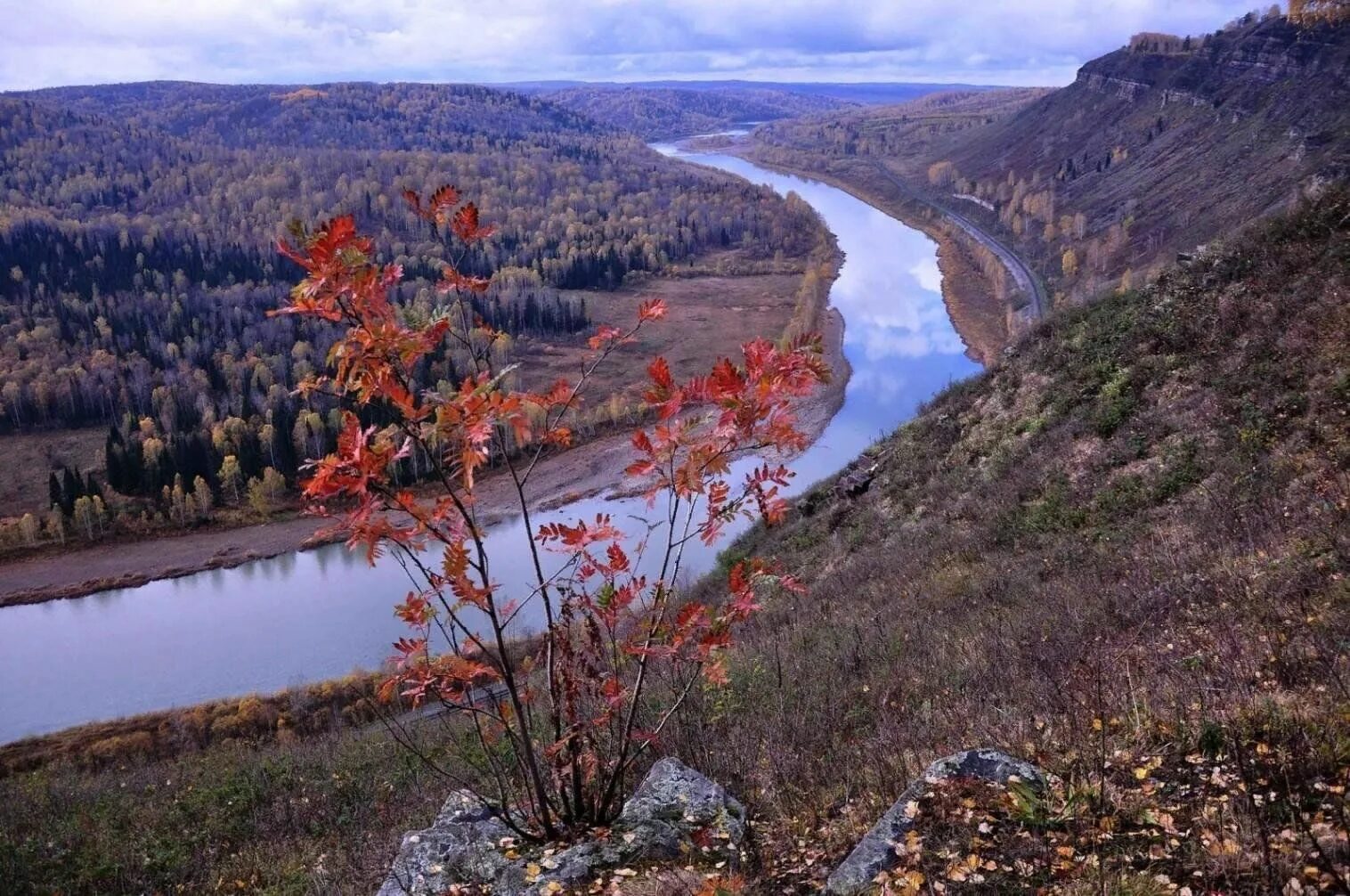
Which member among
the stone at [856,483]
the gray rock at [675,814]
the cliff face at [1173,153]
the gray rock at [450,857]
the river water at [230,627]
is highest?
the cliff face at [1173,153]

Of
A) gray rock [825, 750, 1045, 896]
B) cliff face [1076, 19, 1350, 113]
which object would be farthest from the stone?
cliff face [1076, 19, 1350, 113]

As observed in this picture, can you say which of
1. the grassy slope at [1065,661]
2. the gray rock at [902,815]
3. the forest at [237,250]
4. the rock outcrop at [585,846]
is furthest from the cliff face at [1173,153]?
the rock outcrop at [585,846]

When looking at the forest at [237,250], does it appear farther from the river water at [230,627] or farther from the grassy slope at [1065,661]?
the river water at [230,627]

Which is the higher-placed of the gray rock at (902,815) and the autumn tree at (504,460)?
the autumn tree at (504,460)

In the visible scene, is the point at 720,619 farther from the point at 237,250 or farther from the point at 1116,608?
the point at 237,250

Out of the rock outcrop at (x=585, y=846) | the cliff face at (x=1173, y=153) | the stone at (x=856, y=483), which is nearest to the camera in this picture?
the rock outcrop at (x=585, y=846)

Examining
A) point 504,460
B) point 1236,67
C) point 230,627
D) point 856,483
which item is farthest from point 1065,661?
point 1236,67
